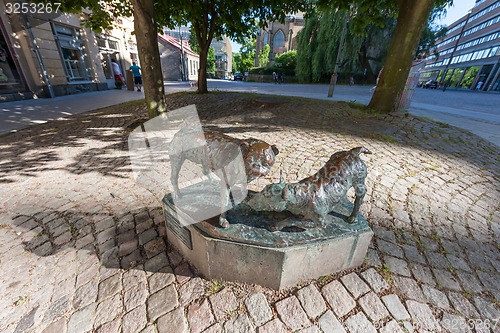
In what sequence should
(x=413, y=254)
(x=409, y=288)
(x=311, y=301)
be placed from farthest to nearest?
(x=413, y=254)
(x=409, y=288)
(x=311, y=301)

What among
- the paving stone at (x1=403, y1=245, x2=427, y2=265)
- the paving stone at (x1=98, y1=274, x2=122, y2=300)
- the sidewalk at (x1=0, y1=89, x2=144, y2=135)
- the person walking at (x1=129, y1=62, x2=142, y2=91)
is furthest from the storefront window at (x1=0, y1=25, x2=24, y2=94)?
the paving stone at (x1=403, y1=245, x2=427, y2=265)

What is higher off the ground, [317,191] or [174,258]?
[317,191]

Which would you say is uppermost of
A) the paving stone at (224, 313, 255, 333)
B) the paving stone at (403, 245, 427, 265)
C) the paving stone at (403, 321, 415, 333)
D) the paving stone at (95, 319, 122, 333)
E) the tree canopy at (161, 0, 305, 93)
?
the tree canopy at (161, 0, 305, 93)

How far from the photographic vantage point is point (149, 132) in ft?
19.4

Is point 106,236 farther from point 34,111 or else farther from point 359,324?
point 34,111

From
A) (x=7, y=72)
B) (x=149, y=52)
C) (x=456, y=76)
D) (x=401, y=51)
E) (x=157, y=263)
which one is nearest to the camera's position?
(x=157, y=263)

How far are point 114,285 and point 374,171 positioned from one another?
13.3 feet

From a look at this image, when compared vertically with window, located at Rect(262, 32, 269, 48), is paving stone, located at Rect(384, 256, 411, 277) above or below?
below

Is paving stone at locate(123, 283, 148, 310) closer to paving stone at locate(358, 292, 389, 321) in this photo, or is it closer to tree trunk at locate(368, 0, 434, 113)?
paving stone at locate(358, 292, 389, 321)

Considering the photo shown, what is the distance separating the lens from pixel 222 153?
1.64 meters

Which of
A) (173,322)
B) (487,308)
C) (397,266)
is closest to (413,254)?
(397,266)

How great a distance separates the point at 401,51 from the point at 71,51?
17.1 meters

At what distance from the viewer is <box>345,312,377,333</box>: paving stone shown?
5.27ft

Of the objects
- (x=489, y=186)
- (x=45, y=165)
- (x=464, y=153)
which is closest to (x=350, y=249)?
(x=489, y=186)
